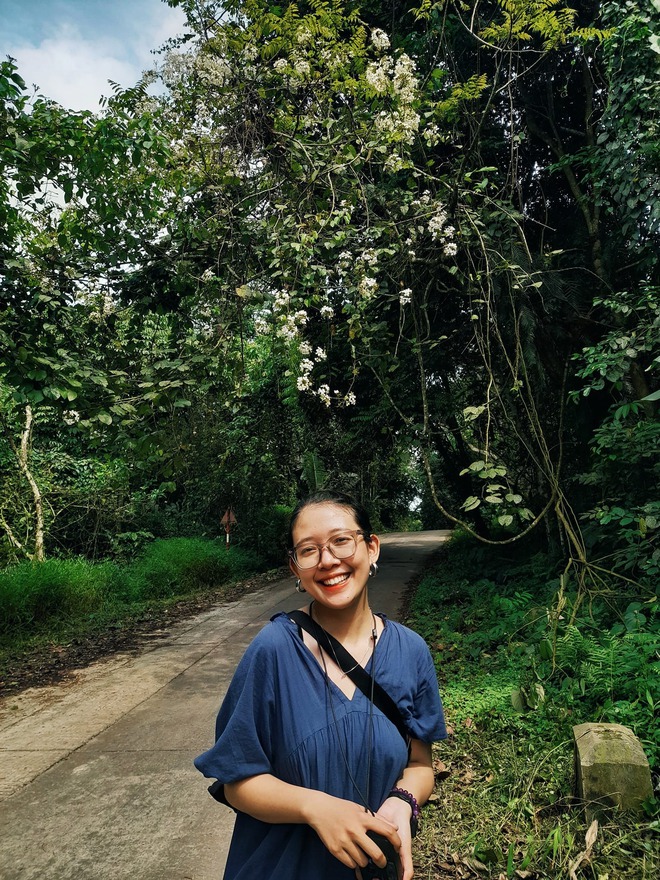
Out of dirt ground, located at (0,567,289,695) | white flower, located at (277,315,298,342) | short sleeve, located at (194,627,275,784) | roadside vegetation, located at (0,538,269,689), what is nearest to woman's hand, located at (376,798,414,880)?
short sleeve, located at (194,627,275,784)

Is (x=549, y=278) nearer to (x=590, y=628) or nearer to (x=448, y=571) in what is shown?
(x=590, y=628)

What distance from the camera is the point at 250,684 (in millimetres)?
1391

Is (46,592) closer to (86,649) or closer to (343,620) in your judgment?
(86,649)

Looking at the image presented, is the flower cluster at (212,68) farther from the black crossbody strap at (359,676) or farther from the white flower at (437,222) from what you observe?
the black crossbody strap at (359,676)

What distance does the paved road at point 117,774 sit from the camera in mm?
2994

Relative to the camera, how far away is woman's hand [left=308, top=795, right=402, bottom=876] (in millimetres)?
1227

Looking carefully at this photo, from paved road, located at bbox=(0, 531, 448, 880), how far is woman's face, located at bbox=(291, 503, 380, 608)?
2177 millimetres

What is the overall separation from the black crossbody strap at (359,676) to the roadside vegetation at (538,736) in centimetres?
169

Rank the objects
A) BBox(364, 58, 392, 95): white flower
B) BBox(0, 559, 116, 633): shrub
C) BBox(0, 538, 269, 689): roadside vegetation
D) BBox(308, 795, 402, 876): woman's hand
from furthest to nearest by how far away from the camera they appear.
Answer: BBox(0, 559, 116, 633): shrub, BBox(0, 538, 269, 689): roadside vegetation, BBox(364, 58, 392, 95): white flower, BBox(308, 795, 402, 876): woman's hand

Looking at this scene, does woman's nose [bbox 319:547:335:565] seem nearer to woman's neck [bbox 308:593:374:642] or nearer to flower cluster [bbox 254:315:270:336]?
woman's neck [bbox 308:593:374:642]

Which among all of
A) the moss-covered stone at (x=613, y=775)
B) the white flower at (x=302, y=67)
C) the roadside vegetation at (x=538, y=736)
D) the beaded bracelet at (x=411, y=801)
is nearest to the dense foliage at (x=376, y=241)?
the white flower at (x=302, y=67)

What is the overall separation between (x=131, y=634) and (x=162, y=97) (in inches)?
272

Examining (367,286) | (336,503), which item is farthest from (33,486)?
(336,503)

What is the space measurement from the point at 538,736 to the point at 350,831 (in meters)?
2.87
